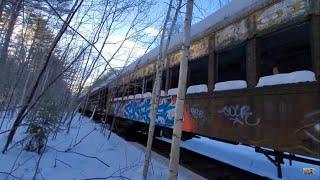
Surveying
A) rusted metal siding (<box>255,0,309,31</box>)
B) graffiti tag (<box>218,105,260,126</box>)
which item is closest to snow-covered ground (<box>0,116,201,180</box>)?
graffiti tag (<box>218,105,260,126</box>)

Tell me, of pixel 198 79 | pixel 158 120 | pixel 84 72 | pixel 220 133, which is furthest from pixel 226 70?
pixel 84 72

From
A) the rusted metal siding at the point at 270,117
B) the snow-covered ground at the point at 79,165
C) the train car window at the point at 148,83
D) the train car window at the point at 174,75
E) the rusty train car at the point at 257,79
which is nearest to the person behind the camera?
the rusted metal siding at the point at 270,117

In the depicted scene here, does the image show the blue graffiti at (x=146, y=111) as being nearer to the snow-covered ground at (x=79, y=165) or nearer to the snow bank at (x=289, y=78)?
the snow-covered ground at (x=79, y=165)

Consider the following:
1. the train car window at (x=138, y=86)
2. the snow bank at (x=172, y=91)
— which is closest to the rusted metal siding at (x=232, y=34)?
the snow bank at (x=172, y=91)

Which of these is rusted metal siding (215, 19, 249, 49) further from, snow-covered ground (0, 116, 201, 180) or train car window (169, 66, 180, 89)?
snow-covered ground (0, 116, 201, 180)

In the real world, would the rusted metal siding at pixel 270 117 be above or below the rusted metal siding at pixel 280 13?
below

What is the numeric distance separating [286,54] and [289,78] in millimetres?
3117

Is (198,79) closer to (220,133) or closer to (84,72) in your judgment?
(220,133)

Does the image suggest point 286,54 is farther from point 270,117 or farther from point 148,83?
point 148,83

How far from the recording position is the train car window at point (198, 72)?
7340mm

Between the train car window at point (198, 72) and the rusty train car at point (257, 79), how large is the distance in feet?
0.08

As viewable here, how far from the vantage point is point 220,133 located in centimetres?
556

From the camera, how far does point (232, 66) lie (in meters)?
8.02

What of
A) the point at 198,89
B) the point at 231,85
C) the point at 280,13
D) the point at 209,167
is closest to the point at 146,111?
the point at 209,167
